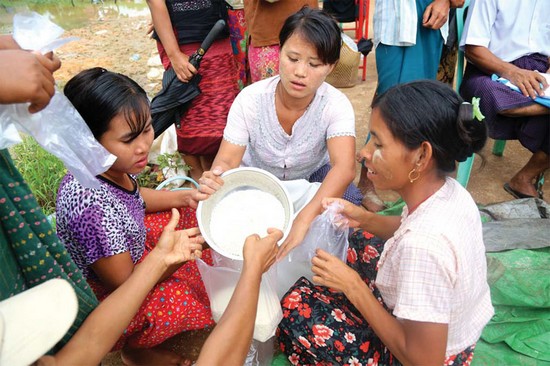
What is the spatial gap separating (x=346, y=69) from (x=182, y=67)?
234cm

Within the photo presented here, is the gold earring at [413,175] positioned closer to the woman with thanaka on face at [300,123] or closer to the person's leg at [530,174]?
the woman with thanaka on face at [300,123]

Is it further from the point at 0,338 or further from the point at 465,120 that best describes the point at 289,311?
the point at 0,338

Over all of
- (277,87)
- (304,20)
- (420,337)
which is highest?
(304,20)

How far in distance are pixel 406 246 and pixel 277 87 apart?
113cm

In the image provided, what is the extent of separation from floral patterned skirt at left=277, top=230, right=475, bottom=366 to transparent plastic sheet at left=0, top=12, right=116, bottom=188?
922 mm

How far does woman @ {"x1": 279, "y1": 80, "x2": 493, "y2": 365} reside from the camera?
1.22m

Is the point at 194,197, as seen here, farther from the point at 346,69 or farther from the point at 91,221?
the point at 346,69

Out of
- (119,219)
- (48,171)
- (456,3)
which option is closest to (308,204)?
(119,219)

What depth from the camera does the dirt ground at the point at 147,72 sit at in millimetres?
2869

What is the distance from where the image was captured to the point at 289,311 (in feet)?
5.41

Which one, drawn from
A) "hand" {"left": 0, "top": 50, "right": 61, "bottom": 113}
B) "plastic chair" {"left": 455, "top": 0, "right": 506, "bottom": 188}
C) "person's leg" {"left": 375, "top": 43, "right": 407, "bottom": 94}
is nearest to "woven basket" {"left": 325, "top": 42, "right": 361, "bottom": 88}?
"plastic chair" {"left": 455, "top": 0, "right": 506, "bottom": 188}

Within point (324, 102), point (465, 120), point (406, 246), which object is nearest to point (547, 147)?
point (324, 102)

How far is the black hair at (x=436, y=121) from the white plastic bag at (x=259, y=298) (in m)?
0.78

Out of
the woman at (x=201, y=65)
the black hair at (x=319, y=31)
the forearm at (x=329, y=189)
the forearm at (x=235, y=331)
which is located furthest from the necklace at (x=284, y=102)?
the forearm at (x=235, y=331)
